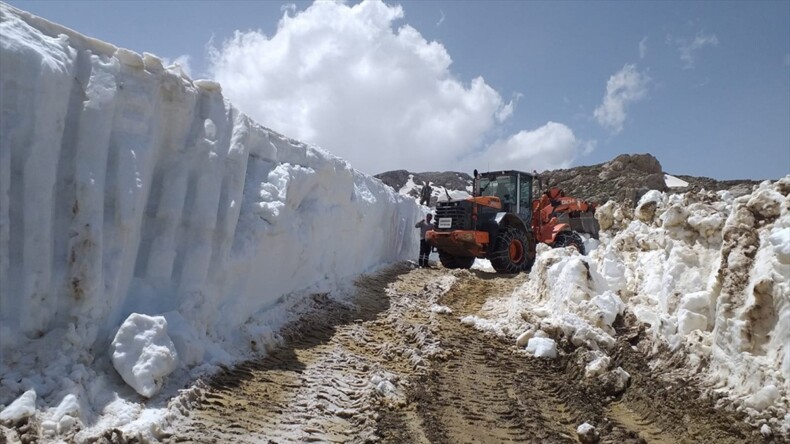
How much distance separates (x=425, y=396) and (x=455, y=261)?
9966 millimetres

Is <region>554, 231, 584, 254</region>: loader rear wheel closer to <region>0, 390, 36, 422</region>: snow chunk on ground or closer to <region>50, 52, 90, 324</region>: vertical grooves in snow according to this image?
<region>50, 52, 90, 324</region>: vertical grooves in snow

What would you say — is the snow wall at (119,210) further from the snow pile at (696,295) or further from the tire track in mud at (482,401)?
the snow pile at (696,295)

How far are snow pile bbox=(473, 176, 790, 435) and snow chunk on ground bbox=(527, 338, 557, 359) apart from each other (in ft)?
0.61

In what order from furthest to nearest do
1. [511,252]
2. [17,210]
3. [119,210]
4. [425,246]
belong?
1. [425,246]
2. [511,252]
3. [119,210]
4. [17,210]

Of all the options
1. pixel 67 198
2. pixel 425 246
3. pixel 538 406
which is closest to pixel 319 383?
pixel 538 406

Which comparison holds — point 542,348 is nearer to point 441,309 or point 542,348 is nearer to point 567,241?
point 441,309

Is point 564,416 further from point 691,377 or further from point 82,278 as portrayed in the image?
point 82,278

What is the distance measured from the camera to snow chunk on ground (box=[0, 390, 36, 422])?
3396mm

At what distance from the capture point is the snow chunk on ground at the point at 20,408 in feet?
11.1

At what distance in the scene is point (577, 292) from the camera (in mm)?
7375

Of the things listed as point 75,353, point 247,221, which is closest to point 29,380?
point 75,353

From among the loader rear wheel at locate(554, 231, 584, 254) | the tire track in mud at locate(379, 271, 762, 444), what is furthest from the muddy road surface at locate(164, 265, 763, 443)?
the loader rear wheel at locate(554, 231, 584, 254)

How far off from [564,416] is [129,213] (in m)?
4.11

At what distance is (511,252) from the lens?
13.7 meters
